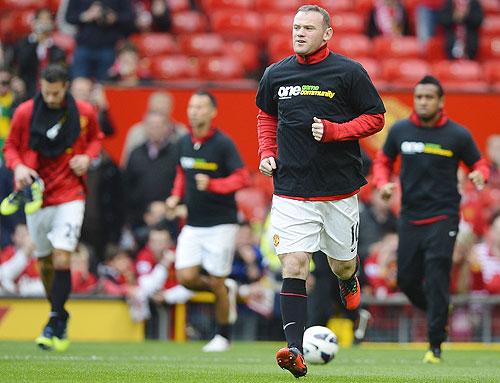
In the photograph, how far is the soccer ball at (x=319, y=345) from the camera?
→ 1027cm

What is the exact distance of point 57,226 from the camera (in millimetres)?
12109

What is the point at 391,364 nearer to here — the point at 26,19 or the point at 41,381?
the point at 41,381

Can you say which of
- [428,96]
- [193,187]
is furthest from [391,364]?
[193,187]

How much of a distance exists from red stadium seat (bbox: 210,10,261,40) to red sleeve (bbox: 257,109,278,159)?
11.5 meters

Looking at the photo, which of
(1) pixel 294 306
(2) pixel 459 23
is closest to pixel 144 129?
(2) pixel 459 23

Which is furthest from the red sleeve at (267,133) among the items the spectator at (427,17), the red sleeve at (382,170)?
the spectator at (427,17)

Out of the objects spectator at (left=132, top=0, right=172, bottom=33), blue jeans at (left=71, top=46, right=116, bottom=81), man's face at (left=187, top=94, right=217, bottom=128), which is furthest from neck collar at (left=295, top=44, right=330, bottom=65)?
spectator at (left=132, top=0, right=172, bottom=33)

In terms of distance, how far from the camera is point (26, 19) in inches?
794

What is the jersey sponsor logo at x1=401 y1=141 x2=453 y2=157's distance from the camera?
11.9m

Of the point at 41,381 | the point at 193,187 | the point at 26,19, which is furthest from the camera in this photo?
the point at 26,19

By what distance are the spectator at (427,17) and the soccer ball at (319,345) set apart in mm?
11566

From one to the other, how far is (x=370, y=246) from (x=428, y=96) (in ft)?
14.9

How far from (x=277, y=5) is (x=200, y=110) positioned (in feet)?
27.1

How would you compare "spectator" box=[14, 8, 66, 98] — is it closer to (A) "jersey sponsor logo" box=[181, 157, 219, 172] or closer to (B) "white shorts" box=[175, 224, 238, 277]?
(A) "jersey sponsor logo" box=[181, 157, 219, 172]
